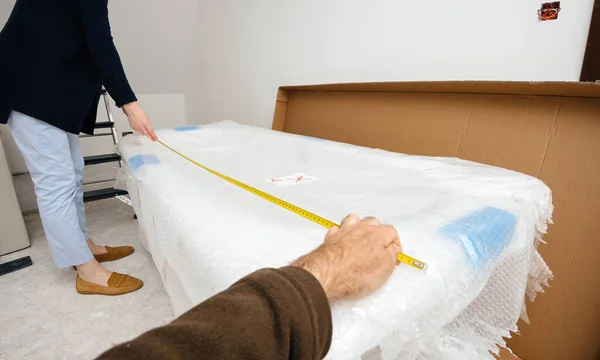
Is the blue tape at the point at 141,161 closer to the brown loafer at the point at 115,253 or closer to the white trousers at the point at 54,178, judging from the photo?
the white trousers at the point at 54,178

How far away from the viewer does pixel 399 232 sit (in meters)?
0.53

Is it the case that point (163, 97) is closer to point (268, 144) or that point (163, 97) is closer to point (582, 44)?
point (268, 144)

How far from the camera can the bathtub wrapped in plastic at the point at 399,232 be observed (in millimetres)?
419

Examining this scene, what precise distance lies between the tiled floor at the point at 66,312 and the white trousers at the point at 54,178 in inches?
7.4

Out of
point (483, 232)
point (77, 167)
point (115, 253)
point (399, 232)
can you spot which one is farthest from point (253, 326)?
point (115, 253)

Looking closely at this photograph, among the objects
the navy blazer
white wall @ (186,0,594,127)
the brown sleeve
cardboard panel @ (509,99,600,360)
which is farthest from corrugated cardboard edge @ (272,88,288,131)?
the brown sleeve

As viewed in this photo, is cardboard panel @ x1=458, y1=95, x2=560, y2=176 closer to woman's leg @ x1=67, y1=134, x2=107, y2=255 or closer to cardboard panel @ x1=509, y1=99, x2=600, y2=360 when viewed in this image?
cardboard panel @ x1=509, y1=99, x2=600, y2=360

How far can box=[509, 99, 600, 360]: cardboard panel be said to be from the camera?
0.75 meters

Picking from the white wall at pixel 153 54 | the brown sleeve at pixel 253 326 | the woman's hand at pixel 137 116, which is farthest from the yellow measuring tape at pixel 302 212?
the white wall at pixel 153 54

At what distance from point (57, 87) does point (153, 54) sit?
220cm

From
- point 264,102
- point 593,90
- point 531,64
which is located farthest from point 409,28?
point 264,102

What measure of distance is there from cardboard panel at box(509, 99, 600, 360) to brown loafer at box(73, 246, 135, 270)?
163 centimetres

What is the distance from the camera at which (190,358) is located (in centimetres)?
24

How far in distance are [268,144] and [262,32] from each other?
3.89 ft
